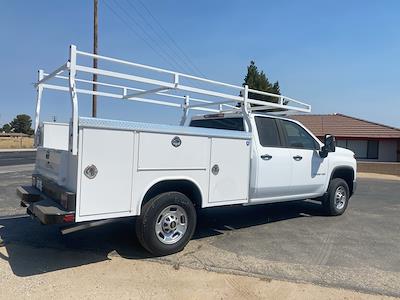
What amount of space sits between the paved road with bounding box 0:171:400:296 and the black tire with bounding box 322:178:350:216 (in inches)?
9.1

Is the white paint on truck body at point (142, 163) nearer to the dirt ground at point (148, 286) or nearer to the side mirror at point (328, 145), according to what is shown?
the dirt ground at point (148, 286)

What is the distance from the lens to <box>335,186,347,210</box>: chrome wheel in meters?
8.79

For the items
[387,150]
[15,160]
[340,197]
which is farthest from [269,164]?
[387,150]

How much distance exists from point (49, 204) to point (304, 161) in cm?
470

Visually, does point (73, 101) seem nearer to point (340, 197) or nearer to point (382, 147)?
point (340, 197)

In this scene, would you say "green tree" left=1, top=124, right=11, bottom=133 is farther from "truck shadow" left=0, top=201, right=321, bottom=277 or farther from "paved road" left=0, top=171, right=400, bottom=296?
"truck shadow" left=0, top=201, right=321, bottom=277

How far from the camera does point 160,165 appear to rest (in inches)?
212

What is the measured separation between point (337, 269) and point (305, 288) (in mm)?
857

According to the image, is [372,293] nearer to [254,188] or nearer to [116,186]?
[254,188]

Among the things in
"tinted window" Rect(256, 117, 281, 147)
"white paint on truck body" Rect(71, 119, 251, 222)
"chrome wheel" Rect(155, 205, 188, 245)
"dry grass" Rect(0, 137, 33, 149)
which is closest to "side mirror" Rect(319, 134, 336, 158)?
"tinted window" Rect(256, 117, 281, 147)

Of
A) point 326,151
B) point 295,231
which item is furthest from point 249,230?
point 326,151

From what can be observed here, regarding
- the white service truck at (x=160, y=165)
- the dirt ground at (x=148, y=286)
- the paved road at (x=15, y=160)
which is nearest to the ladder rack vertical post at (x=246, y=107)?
the white service truck at (x=160, y=165)

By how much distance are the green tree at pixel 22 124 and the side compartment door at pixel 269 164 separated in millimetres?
101464

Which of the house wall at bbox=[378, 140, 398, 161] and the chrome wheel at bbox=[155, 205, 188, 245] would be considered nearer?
the chrome wheel at bbox=[155, 205, 188, 245]
